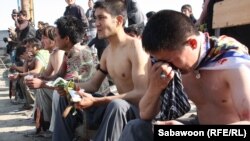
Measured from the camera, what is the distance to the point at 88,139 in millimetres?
3256

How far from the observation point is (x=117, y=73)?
3291 mm

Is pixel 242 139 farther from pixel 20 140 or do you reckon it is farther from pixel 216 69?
pixel 20 140

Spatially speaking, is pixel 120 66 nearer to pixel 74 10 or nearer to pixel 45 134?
Answer: pixel 45 134

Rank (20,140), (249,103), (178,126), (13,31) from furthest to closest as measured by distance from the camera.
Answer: (13,31) → (20,140) → (178,126) → (249,103)

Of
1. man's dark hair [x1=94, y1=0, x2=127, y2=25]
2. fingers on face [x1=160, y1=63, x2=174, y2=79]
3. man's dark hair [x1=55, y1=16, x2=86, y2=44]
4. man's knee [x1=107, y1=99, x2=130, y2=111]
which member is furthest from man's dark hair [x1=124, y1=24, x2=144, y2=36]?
fingers on face [x1=160, y1=63, x2=174, y2=79]

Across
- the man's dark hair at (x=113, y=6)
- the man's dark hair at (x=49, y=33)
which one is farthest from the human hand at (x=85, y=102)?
the man's dark hair at (x=49, y=33)

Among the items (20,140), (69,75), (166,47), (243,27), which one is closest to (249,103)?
(166,47)

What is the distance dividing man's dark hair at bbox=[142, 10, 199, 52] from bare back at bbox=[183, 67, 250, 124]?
0.74 feet

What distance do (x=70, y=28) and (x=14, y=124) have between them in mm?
1790

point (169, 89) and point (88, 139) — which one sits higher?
point (169, 89)

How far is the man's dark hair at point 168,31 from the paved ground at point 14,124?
280 centimetres

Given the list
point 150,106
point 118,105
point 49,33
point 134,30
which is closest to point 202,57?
point 150,106

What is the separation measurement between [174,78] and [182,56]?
27 centimetres

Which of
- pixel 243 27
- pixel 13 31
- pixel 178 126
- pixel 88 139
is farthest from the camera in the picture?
pixel 13 31
